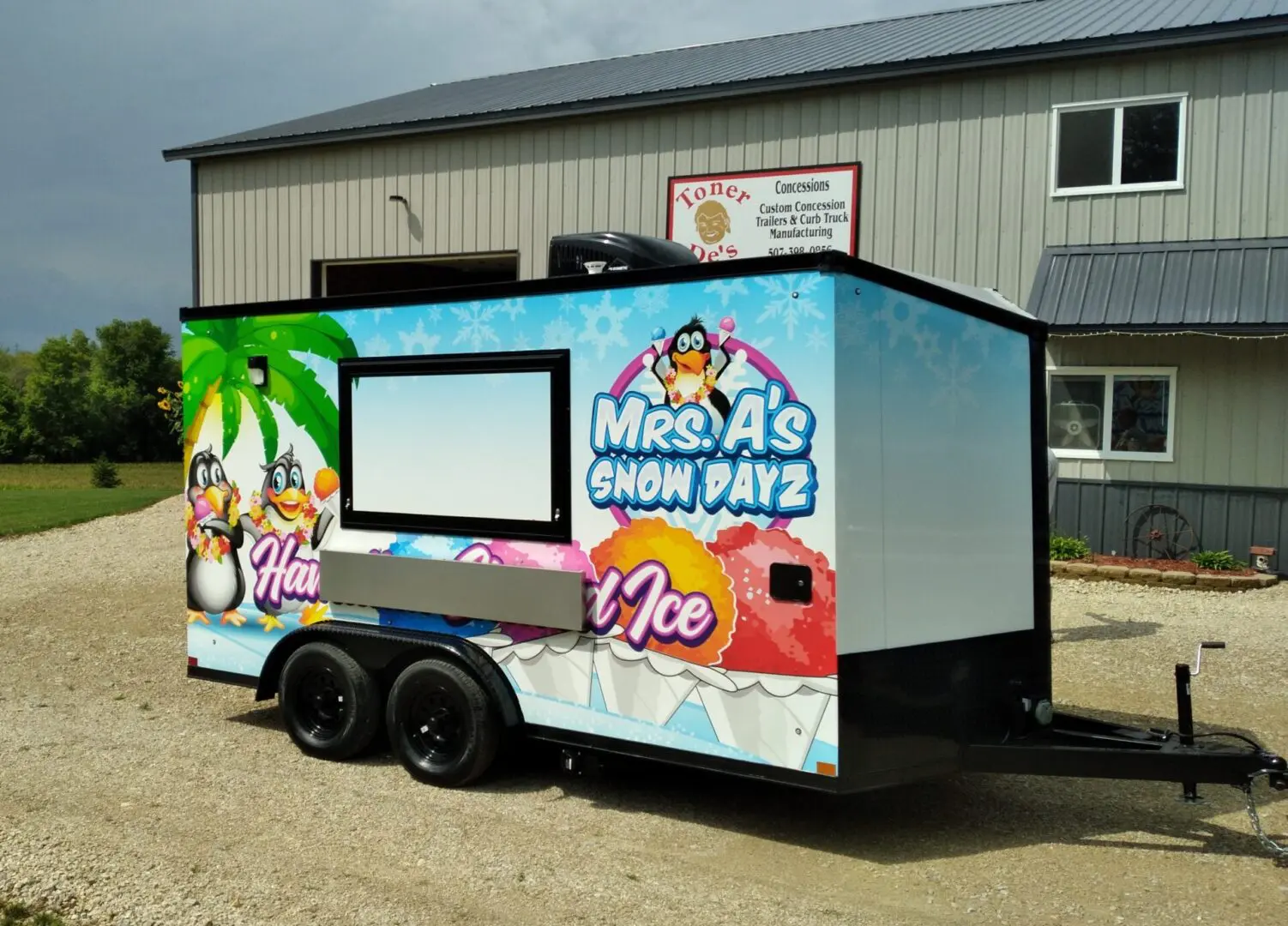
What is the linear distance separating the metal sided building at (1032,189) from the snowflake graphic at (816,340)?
924 cm

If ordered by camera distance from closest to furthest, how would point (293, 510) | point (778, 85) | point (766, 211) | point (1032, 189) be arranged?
1. point (293, 510)
2. point (1032, 189)
3. point (778, 85)
4. point (766, 211)

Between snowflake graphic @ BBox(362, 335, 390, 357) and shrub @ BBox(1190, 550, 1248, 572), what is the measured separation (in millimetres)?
9966

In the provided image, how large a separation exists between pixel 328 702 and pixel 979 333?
4.20 metres

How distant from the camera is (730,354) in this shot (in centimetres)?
559

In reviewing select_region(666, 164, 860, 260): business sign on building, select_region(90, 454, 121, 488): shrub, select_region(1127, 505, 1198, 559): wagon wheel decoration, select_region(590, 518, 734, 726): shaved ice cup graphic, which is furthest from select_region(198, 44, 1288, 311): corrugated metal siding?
select_region(90, 454, 121, 488): shrub

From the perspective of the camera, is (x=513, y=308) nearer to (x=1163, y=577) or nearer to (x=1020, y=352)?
(x=1020, y=352)

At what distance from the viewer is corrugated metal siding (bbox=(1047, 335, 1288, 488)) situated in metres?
13.4

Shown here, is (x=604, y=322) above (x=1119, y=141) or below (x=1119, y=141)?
below

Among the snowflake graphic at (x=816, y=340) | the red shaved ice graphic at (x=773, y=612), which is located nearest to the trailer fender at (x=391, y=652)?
the red shaved ice graphic at (x=773, y=612)

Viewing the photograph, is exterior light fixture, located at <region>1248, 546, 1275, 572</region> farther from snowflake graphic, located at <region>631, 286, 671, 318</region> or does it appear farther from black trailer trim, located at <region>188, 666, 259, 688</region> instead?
black trailer trim, located at <region>188, 666, 259, 688</region>

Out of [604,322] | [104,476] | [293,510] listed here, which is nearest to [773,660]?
[604,322]

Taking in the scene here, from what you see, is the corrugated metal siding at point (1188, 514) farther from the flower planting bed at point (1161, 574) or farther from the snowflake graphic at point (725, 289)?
the snowflake graphic at point (725, 289)

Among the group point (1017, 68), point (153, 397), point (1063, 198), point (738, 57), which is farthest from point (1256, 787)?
point (153, 397)

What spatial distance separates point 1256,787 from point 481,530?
448cm
